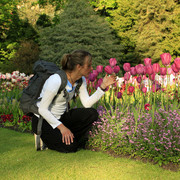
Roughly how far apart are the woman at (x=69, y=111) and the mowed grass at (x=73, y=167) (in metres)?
0.20

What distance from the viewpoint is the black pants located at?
3.79 metres

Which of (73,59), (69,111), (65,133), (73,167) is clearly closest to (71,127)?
(69,111)

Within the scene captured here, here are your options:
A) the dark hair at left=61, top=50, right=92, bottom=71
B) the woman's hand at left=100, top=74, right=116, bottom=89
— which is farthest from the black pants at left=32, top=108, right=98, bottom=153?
the dark hair at left=61, top=50, right=92, bottom=71

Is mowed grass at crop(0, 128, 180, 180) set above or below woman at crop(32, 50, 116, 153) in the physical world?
below

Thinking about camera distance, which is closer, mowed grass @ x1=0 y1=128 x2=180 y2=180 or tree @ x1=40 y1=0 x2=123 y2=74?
mowed grass @ x1=0 y1=128 x2=180 y2=180

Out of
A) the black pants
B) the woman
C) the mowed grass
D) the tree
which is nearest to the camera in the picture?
the mowed grass

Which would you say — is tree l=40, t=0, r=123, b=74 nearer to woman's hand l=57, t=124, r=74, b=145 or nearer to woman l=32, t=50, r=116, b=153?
woman l=32, t=50, r=116, b=153

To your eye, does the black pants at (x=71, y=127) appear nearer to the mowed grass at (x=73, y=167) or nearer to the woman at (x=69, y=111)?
the woman at (x=69, y=111)

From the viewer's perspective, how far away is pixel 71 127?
13.0ft

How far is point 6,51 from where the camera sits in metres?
24.3

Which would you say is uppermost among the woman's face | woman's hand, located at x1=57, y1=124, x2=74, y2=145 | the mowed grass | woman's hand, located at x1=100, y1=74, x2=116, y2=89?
the woman's face

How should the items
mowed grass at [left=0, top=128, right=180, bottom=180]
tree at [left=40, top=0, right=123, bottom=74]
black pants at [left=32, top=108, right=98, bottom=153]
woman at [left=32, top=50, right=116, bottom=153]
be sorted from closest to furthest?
mowed grass at [left=0, top=128, right=180, bottom=180]
woman at [left=32, top=50, right=116, bottom=153]
black pants at [left=32, top=108, right=98, bottom=153]
tree at [left=40, top=0, right=123, bottom=74]

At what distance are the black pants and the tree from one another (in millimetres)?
14030

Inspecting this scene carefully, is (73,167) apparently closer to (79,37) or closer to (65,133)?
(65,133)
